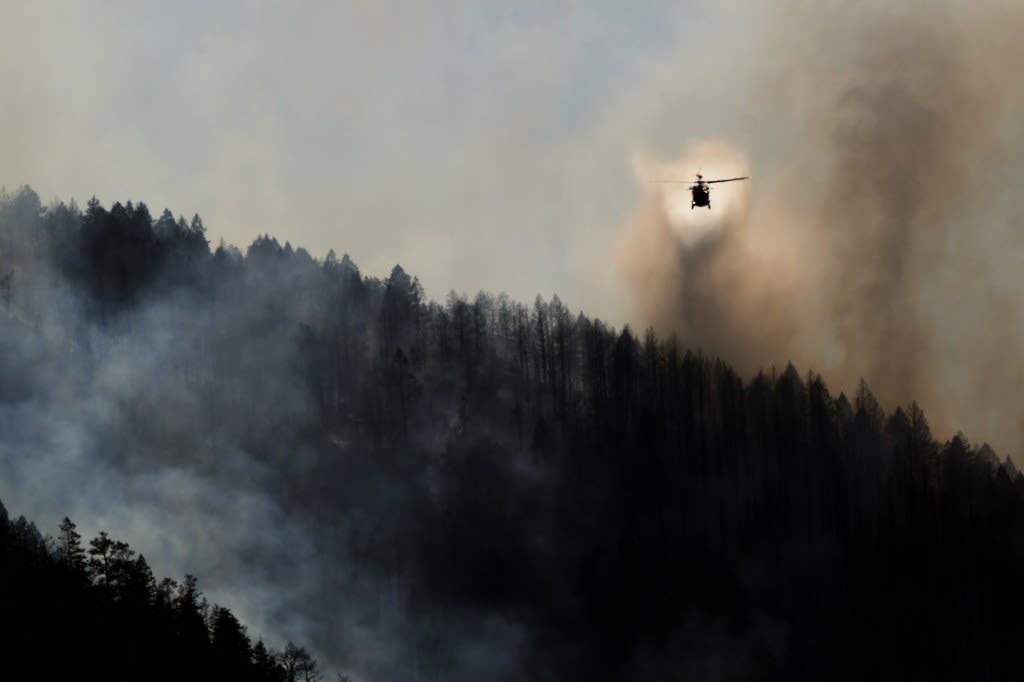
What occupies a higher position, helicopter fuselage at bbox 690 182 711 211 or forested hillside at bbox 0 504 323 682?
helicopter fuselage at bbox 690 182 711 211

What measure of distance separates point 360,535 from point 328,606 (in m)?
11.6

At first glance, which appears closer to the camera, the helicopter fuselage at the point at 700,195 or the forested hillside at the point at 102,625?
the forested hillside at the point at 102,625

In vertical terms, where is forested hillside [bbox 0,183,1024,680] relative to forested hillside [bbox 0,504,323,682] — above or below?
above

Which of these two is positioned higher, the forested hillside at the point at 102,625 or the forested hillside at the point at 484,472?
the forested hillside at the point at 484,472

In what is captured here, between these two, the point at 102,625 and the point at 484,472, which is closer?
the point at 102,625

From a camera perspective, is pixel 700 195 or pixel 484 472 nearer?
pixel 700 195

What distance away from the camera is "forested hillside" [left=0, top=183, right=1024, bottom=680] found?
148m

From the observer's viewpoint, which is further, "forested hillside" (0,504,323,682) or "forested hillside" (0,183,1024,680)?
"forested hillside" (0,183,1024,680)

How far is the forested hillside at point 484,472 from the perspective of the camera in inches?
5846

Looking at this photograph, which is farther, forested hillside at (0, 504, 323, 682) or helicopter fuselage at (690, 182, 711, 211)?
helicopter fuselage at (690, 182, 711, 211)

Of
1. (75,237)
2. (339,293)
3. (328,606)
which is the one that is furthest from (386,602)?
(75,237)

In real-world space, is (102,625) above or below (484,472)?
below

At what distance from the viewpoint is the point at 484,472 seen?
165625 mm

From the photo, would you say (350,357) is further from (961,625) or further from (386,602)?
(961,625)
